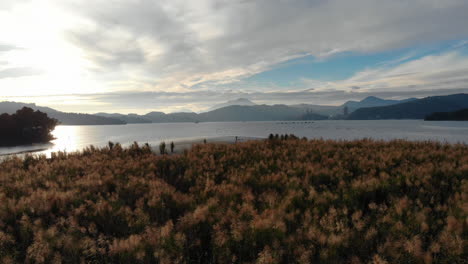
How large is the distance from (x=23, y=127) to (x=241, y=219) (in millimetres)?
94600

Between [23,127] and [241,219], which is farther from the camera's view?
[23,127]

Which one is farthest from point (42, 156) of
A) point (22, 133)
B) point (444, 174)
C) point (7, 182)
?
point (22, 133)

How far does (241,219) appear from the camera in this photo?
12.7ft

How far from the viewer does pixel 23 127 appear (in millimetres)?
73812

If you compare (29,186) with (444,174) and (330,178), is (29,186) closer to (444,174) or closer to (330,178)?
(330,178)

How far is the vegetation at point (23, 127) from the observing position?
70.9 meters

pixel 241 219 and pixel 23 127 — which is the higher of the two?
pixel 23 127

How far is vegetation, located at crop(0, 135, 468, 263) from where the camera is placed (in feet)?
10.0

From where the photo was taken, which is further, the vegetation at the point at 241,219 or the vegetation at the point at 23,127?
the vegetation at the point at 23,127

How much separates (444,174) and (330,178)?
2.58 m

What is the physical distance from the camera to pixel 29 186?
5738mm

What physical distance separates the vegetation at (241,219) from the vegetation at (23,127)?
287 ft

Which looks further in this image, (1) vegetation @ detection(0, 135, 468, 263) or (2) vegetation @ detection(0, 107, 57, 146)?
(2) vegetation @ detection(0, 107, 57, 146)

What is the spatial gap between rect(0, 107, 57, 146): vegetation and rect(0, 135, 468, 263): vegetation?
87622mm
